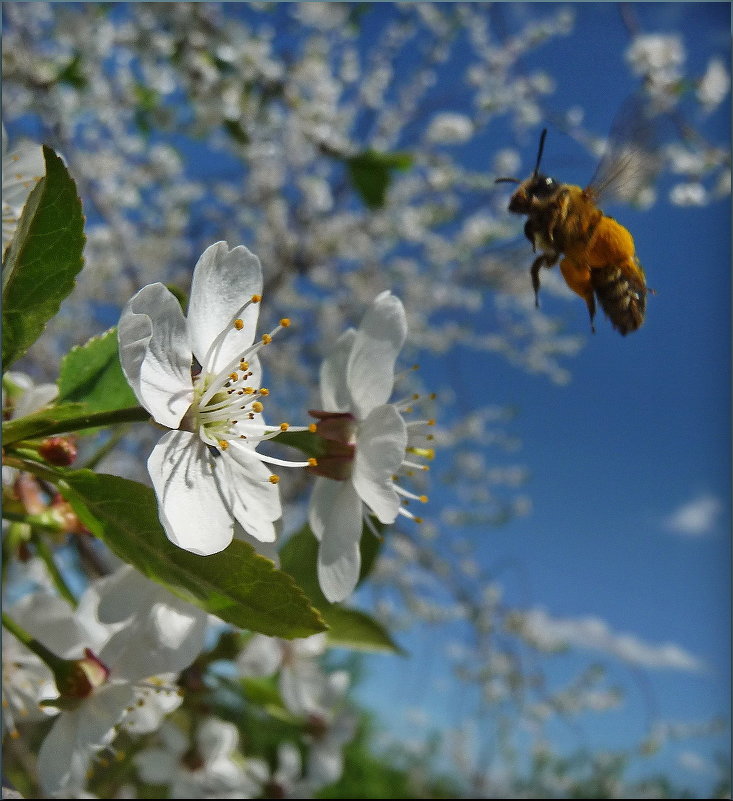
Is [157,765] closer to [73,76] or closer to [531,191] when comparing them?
[531,191]

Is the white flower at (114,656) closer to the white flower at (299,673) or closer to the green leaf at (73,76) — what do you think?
the white flower at (299,673)

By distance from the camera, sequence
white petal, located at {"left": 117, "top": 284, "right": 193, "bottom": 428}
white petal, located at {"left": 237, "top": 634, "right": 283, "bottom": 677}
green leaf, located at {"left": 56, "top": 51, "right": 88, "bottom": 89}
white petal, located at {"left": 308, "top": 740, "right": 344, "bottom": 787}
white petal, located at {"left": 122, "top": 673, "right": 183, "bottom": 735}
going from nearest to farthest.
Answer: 1. white petal, located at {"left": 117, "top": 284, "right": 193, "bottom": 428}
2. white petal, located at {"left": 122, "top": 673, "right": 183, "bottom": 735}
3. white petal, located at {"left": 237, "top": 634, "right": 283, "bottom": 677}
4. white petal, located at {"left": 308, "top": 740, "right": 344, "bottom": 787}
5. green leaf, located at {"left": 56, "top": 51, "right": 88, "bottom": 89}

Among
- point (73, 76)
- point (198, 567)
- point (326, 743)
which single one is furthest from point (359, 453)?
point (73, 76)

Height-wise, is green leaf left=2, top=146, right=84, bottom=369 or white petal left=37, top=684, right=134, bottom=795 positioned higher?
green leaf left=2, top=146, right=84, bottom=369

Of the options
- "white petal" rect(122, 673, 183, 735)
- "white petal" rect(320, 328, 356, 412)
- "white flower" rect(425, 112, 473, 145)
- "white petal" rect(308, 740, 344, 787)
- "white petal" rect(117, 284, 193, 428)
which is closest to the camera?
"white petal" rect(117, 284, 193, 428)

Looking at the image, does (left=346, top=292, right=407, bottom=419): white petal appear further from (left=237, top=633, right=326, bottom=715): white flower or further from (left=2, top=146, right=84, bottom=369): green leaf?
(left=237, top=633, right=326, bottom=715): white flower

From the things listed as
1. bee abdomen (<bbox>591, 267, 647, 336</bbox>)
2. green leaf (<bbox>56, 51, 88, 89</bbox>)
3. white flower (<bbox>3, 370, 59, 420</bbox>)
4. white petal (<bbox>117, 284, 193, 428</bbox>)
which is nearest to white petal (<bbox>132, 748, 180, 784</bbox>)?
white flower (<bbox>3, 370, 59, 420</bbox>)

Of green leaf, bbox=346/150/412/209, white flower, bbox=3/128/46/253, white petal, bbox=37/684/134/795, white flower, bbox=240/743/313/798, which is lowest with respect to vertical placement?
white petal, bbox=37/684/134/795
